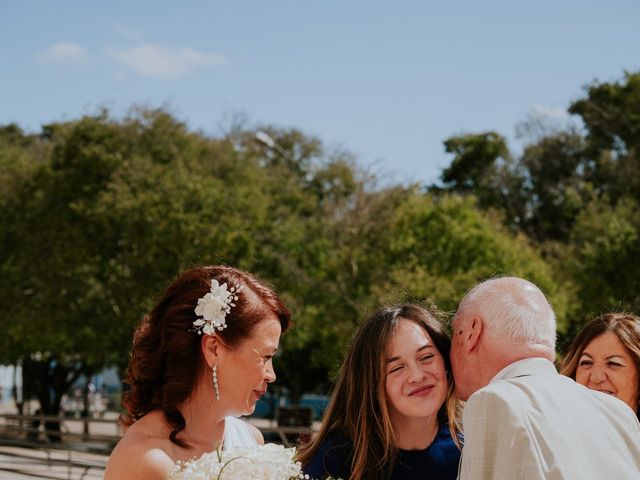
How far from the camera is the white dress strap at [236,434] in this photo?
394 centimetres

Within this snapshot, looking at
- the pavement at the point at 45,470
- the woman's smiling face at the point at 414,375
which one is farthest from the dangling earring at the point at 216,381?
the pavement at the point at 45,470

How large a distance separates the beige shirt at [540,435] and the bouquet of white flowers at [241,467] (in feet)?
2.00

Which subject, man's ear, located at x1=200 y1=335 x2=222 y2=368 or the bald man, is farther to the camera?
man's ear, located at x1=200 y1=335 x2=222 y2=368

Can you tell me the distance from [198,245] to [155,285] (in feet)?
5.10

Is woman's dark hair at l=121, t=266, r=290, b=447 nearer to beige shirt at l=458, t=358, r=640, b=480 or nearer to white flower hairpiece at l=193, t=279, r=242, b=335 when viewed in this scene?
white flower hairpiece at l=193, t=279, r=242, b=335

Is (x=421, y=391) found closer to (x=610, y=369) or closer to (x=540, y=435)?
(x=540, y=435)

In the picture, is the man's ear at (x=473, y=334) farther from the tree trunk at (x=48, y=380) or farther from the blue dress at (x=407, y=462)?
the tree trunk at (x=48, y=380)

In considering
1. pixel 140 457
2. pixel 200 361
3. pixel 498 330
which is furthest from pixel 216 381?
pixel 498 330

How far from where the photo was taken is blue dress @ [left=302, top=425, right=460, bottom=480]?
387 cm

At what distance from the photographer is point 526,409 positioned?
9.04ft

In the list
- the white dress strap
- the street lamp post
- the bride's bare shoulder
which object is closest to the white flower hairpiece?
the bride's bare shoulder

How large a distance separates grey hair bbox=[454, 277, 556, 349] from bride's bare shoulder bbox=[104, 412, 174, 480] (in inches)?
48.9

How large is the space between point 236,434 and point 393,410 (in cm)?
71

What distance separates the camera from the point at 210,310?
3584 mm
